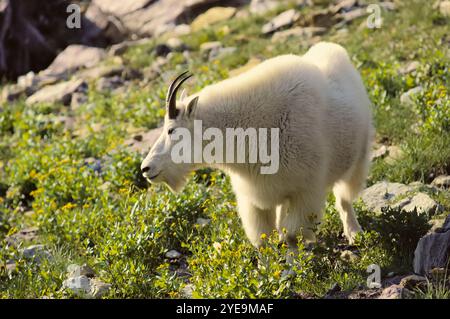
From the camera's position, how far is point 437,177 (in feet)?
22.4

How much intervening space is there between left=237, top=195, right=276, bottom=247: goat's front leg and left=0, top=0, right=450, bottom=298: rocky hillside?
0.47 ft

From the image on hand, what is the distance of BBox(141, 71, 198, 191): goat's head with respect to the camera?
5.56 metres

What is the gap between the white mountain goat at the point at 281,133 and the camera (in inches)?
215

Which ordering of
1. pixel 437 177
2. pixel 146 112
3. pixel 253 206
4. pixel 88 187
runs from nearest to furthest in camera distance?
pixel 253 206 → pixel 437 177 → pixel 88 187 → pixel 146 112

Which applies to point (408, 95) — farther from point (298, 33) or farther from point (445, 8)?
point (298, 33)

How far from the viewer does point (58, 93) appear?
12812 millimetres

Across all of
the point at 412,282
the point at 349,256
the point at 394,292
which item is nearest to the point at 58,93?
the point at 349,256

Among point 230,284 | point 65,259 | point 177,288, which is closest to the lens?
point 230,284

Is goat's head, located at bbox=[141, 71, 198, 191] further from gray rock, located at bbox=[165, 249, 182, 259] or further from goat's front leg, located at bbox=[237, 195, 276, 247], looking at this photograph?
gray rock, located at bbox=[165, 249, 182, 259]

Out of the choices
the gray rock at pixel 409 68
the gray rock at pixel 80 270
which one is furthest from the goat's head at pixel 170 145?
the gray rock at pixel 409 68

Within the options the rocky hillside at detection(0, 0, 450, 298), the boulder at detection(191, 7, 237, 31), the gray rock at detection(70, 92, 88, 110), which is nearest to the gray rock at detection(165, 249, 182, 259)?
the rocky hillside at detection(0, 0, 450, 298)

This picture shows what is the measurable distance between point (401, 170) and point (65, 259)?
3473 mm

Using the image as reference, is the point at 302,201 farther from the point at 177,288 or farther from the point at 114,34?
the point at 114,34

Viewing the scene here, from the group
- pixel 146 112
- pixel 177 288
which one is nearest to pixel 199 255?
pixel 177 288
